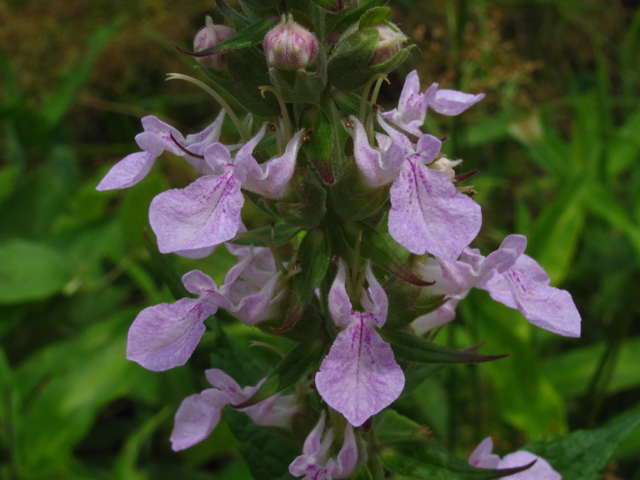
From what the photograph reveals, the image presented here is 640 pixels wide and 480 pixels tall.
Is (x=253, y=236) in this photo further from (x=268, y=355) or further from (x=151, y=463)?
(x=151, y=463)

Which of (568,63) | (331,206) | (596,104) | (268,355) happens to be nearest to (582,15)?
(568,63)

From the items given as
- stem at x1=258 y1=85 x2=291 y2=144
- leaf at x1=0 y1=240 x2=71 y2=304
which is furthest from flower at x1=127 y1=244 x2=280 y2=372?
leaf at x1=0 y1=240 x2=71 y2=304

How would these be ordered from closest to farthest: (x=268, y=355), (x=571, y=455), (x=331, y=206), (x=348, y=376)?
(x=348, y=376) → (x=331, y=206) → (x=571, y=455) → (x=268, y=355)

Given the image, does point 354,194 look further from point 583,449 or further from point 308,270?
point 583,449

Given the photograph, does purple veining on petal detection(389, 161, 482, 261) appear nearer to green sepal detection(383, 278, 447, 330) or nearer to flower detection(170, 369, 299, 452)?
green sepal detection(383, 278, 447, 330)

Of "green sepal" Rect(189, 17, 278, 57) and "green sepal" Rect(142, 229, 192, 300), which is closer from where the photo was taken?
"green sepal" Rect(189, 17, 278, 57)

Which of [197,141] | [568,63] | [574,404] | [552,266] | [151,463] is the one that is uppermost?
[197,141]

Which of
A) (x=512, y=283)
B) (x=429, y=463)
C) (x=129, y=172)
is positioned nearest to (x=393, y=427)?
(x=429, y=463)
